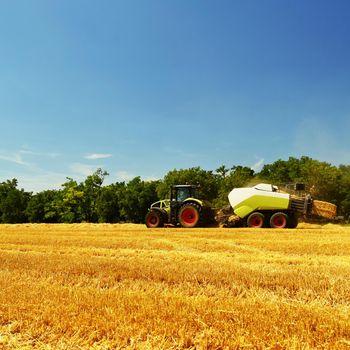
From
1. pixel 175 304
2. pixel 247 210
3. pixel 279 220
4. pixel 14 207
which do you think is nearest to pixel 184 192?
pixel 247 210

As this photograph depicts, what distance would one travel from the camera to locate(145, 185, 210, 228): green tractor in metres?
19.4

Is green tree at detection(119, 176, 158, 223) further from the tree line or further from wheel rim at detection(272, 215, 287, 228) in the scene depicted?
wheel rim at detection(272, 215, 287, 228)

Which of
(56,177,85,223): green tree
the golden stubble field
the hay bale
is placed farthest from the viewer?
(56,177,85,223): green tree

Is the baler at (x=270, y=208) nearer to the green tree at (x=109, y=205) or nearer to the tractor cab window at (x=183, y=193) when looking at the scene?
the tractor cab window at (x=183, y=193)

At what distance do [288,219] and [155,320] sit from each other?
15.9m

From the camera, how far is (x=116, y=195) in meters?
56.5

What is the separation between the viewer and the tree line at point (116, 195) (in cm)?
5462

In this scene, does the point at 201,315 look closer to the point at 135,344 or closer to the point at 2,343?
the point at 135,344

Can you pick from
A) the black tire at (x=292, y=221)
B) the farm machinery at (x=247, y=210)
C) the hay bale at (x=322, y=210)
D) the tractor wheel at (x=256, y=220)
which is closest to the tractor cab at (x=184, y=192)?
the farm machinery at (x=247, y=210)

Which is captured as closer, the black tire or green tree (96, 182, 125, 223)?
the black tire

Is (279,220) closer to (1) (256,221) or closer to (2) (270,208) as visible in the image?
(2) (270,208)

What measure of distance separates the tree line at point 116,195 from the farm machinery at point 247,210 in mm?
25875

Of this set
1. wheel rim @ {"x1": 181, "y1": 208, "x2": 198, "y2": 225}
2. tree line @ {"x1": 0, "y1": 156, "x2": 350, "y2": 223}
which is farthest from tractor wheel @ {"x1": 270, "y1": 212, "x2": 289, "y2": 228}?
tree line @ {"x1": 0, "y1": 156, "x2": 350, "y2": 223}

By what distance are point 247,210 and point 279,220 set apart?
173cm
